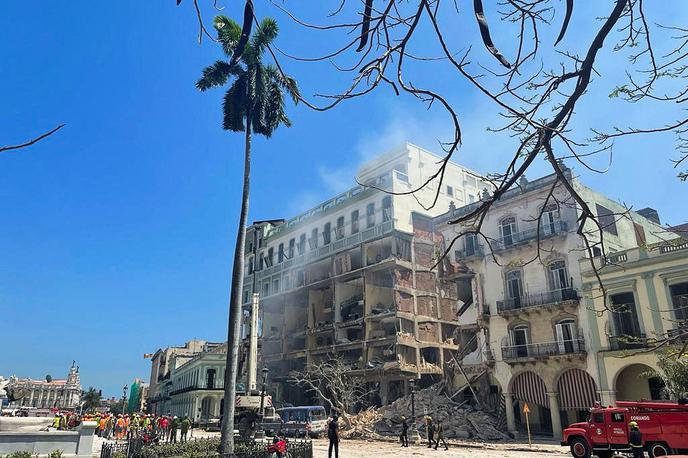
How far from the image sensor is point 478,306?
35062mm

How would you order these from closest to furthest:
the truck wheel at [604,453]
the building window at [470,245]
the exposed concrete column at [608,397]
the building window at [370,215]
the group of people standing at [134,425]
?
the truck wheel at [604,453] < the exposed concrete column at [608,397] < the group of people standing at [134,425] < the building window at [470,245] < the building window at [370,215]

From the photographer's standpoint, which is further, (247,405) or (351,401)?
(351,401)

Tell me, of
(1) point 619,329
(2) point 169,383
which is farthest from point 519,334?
(2) point 169,383

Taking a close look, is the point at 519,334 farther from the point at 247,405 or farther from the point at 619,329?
the point at 247,405

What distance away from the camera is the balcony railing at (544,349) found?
2902cm

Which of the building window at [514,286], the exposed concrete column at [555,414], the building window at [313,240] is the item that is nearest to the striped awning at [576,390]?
the exposed concrete column at [555,414]

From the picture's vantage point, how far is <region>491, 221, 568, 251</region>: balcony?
31477 mm

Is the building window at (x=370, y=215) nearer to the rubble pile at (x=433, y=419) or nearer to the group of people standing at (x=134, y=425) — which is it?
the rubble pile at (x=433, y=419)

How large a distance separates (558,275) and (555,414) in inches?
331

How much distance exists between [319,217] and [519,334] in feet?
86.8

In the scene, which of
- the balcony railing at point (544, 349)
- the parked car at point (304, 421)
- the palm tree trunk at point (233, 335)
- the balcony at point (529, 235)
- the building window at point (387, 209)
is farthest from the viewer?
the building window at point (387, 209)

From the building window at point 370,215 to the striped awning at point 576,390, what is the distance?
72.1 ft

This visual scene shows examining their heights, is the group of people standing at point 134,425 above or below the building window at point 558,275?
below

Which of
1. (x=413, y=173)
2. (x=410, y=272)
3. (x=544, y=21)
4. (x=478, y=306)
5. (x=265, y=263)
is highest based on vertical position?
(x=413, y=173)
